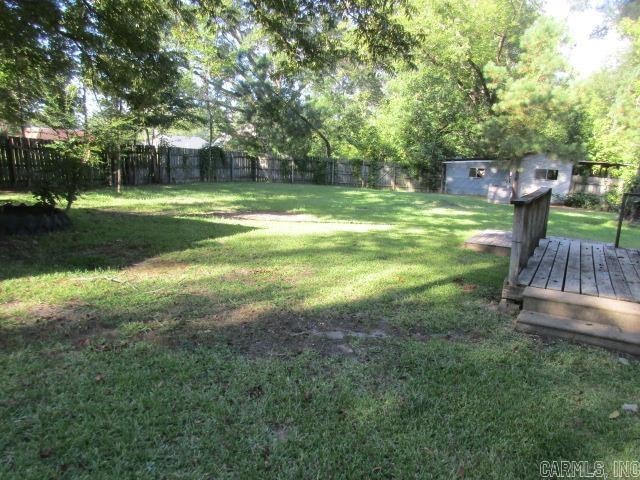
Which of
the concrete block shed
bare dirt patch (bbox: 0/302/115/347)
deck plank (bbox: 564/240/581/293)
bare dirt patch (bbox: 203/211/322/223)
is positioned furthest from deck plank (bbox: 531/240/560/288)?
the concrete block shed

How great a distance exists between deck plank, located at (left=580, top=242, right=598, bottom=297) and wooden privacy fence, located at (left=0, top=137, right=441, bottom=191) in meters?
7.05

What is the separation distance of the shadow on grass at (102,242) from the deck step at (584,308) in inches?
171

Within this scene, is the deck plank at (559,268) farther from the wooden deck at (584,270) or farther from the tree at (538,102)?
the tree at (538,102)

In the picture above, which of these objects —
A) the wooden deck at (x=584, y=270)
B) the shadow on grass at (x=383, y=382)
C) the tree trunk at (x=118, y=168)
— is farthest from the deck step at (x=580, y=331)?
the tree trunk at (x=118, y=168)

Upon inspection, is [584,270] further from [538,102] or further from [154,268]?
[538,102]

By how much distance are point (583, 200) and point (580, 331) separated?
20495 mm

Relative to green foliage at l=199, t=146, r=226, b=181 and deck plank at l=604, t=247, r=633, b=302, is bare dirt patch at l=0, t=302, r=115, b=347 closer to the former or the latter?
deck plank at l=604, t=247, r=633, b=302

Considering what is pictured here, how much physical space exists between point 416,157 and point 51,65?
2120 centimetres

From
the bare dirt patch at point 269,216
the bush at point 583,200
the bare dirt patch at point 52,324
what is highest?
the bare dirt patch at point 269,216

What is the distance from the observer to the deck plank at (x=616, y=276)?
344 centimetres

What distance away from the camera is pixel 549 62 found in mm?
17516

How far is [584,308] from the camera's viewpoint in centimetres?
329

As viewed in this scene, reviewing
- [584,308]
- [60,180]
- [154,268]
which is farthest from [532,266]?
[60,180]

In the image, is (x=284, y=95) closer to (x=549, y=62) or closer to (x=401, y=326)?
(x=549, y=62)
